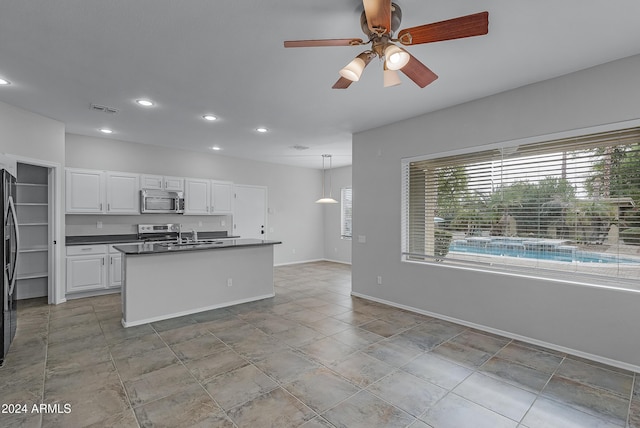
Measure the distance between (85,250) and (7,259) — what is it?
7.21ft

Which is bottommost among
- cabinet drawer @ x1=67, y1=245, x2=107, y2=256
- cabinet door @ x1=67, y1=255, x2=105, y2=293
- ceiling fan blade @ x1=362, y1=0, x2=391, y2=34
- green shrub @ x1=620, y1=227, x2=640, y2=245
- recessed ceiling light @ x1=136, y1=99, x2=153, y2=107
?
cabinet door @ x1=67, y1=255, x2=105, y2=293

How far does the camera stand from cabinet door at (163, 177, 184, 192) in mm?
5961

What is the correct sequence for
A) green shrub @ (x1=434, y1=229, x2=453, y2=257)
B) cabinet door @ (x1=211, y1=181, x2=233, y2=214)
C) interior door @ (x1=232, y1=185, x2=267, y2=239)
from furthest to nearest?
interior door @ (x1=232, y1=185, x2=267, y2=239) → cabinet door @ (x1=211, y1=181, x2=233, y2=214) → green shrub @ (x1=434, y1=229, x2=453, y2=257)

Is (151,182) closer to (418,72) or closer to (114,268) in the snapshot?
(114,268)

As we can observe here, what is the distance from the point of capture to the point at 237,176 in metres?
7.40

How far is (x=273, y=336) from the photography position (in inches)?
138

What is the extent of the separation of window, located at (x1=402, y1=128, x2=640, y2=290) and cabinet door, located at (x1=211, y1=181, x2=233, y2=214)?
13.4 ft

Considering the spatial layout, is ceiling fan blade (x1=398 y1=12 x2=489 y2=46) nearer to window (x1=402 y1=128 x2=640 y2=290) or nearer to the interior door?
window (x1=402 y1=128 x2=640 y2=290)

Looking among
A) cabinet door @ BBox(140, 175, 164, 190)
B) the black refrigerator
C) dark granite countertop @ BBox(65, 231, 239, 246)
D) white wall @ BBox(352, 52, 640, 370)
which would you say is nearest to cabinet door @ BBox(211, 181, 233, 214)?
cabinet door @ BBox(140, 175, 164, 190)

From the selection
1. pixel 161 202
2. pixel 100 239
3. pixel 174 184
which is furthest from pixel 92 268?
pixel 174 184

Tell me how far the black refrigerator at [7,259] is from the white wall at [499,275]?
4194 millimetres

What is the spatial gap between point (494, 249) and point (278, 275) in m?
4.54

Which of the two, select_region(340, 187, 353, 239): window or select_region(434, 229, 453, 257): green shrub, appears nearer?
select_region(434, 229, 453, 257): green shrub

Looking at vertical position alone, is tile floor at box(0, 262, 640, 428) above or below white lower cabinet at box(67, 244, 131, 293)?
below
